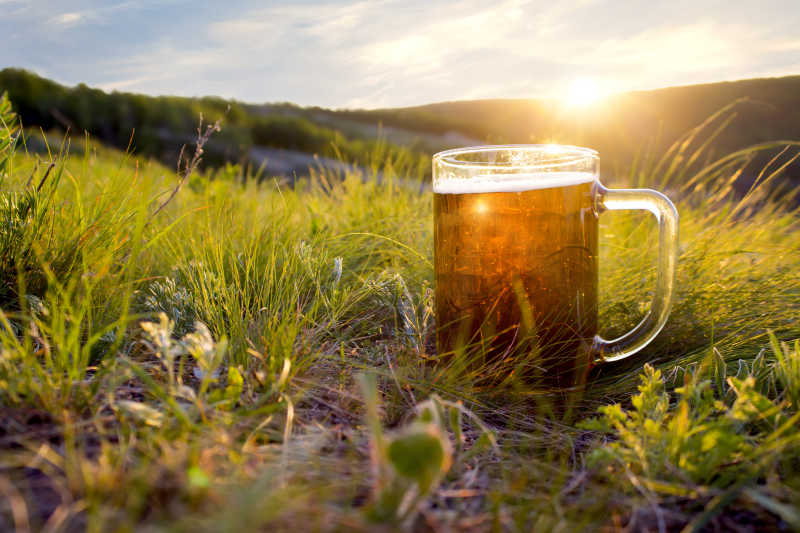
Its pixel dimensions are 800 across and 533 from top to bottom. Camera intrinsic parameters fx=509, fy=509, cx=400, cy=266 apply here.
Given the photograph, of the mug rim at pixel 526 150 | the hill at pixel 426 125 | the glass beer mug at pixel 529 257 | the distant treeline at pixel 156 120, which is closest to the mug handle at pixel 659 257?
the glass beer mug at pixel 529 257

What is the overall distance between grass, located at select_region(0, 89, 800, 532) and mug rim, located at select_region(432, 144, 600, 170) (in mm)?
464

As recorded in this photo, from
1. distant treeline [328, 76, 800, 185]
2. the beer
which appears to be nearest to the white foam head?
the beer

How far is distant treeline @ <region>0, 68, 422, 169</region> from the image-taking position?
13.6 meters

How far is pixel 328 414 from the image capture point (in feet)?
3.87

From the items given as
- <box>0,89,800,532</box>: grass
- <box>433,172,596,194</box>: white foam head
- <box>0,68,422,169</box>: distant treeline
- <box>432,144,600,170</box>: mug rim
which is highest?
<box>0,68,422,169</box>: distant treeline

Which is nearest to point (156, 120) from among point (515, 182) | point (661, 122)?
point (661, 122)

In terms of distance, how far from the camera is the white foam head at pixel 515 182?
52.6 inches

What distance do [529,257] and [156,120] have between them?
701 inches

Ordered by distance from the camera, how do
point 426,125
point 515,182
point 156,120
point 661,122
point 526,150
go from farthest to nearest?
1. point 426,125
2. point 156,120
3. point 661,122
4. point 526,150
5. point 515,182

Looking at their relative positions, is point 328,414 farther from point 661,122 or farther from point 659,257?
point 661,122

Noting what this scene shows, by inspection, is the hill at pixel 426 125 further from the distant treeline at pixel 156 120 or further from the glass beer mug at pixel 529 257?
the glass beer mug at pixel 529 257

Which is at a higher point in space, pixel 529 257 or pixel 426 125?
pixel 426 125

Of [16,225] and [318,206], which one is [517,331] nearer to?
[16,225]

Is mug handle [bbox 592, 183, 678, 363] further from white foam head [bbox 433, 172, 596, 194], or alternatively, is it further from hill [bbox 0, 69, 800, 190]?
hill [bbox 0, 69, 800, 190]
